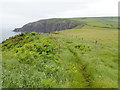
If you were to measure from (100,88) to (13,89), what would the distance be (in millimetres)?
A: 7179

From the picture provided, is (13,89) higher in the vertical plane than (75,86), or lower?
higher

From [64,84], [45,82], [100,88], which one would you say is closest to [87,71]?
[100,88]

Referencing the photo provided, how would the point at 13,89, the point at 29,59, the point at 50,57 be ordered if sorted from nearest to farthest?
the point at 13,89 < the point at 29,59 < the point at 50,57

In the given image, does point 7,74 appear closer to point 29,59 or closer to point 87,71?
point 29,59

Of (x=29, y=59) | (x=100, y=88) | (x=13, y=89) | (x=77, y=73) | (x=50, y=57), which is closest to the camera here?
(x=13, y=89)

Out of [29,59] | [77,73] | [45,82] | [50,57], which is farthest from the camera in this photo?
[50,57]

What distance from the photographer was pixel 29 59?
13.9m

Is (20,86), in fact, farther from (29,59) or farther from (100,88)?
(100,88)

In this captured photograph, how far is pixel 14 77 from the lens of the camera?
32.3 feet

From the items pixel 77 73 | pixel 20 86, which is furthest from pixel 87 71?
pixel 20 86

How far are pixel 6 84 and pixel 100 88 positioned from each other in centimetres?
779

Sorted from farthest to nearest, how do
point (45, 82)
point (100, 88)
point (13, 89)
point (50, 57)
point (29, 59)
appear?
1. point (50, 57)
2. point (29, 59)
3. point (100, 88)
4. point (45, 82)
5. point (13, 89)

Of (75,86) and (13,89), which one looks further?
(75,86)

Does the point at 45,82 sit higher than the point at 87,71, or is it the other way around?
the point at 45,82
